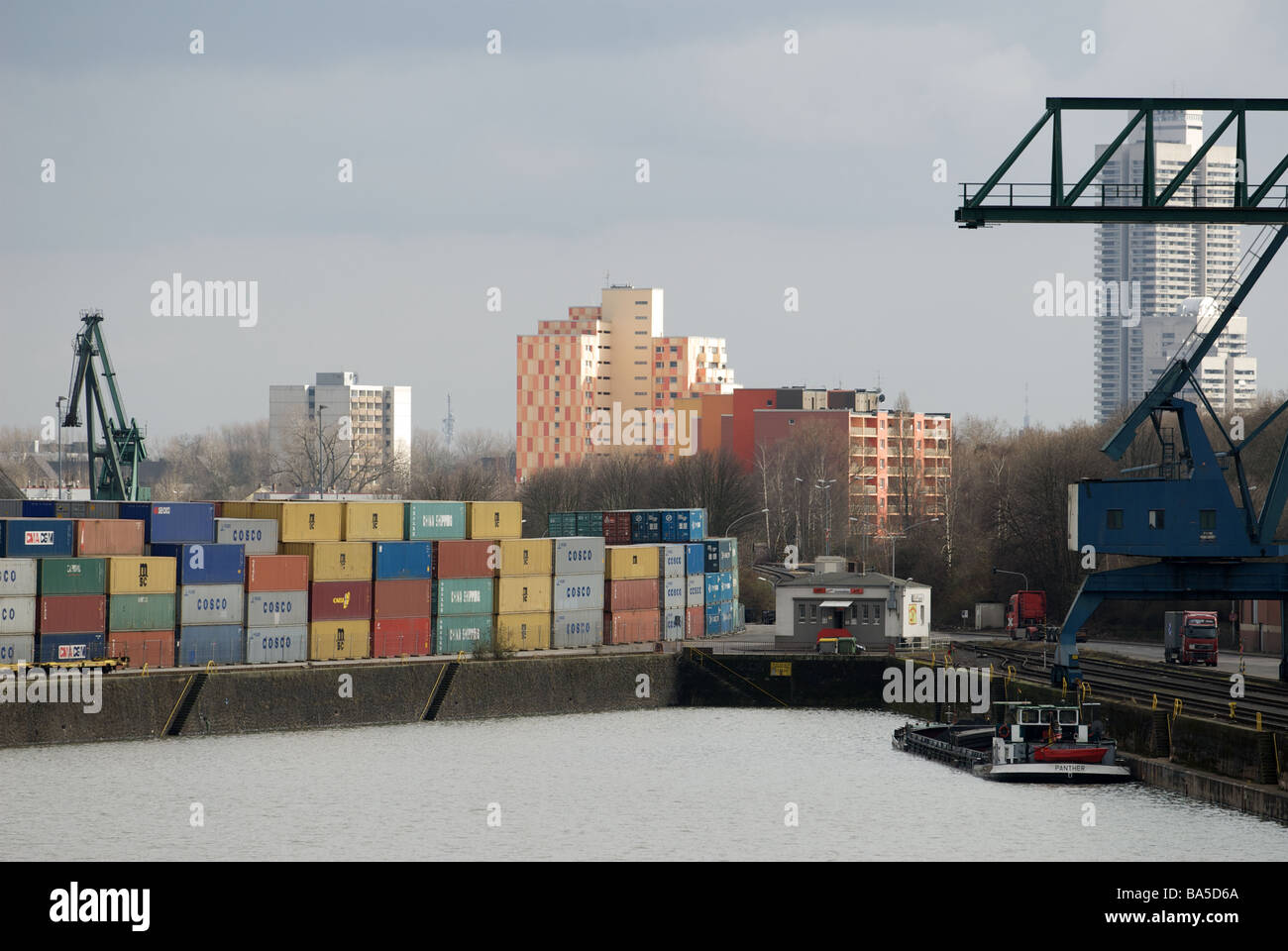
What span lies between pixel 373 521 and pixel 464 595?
182 inches

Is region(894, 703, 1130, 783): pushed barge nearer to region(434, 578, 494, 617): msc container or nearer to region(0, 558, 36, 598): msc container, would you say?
region(434, 578, 494, 617): msc container

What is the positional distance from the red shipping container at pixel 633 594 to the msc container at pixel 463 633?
678cm

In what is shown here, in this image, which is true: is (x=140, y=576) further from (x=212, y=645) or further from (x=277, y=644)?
(x=277, y=644)

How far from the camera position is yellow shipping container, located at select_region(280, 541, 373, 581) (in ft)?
205

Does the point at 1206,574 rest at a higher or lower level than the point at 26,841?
higher

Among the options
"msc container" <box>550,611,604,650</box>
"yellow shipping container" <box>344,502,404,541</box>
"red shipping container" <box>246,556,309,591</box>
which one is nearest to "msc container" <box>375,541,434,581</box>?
"yellow shipping container" <box>344,502,404,541</box>

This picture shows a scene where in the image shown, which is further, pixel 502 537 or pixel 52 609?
pixel 502 537

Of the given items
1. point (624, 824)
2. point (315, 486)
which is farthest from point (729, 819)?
point (315, 486)

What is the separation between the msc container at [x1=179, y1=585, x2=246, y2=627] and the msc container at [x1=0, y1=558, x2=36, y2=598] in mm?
5259

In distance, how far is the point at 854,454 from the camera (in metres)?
156

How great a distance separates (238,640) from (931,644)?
30136 mm

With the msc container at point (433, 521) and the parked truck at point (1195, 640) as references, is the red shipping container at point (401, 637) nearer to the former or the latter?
the msc container at point (433, 521)
